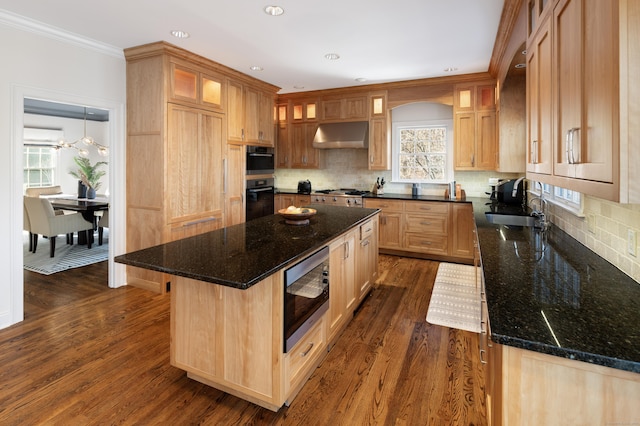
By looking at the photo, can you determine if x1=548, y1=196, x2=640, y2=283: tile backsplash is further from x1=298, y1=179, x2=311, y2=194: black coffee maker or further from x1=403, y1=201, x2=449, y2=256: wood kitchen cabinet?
x1=298, y1=179, x2=311, y2=194: black coffee maker

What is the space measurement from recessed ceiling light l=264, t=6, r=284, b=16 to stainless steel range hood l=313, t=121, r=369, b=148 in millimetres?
2804

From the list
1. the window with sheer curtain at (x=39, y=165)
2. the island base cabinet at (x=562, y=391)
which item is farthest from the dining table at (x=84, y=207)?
the island base cabinet at (x=562, y=391)

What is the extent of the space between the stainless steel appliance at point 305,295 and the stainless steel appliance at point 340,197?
3.15m

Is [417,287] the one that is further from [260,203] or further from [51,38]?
[51,38]

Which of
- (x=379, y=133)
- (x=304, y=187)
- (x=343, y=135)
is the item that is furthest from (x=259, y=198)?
(x=379, y=133)

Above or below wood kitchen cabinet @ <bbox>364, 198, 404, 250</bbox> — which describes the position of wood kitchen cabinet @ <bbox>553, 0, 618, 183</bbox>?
above

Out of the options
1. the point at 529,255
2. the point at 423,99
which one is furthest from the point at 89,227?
the point at 529,255

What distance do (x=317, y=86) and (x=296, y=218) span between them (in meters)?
3.43

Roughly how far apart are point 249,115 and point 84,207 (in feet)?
9.25

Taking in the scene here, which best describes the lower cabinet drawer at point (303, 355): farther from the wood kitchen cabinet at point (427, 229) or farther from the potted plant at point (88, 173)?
the potted plant at point (88, 173)

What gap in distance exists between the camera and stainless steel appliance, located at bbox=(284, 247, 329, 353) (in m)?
1.93

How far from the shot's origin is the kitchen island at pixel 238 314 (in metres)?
1.81

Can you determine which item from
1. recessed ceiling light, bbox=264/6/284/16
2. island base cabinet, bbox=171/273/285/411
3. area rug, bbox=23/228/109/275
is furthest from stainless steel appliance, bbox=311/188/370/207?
island base cabinet, bbox=171/273/285/411

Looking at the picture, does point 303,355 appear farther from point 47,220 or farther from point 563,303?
point 47,220
